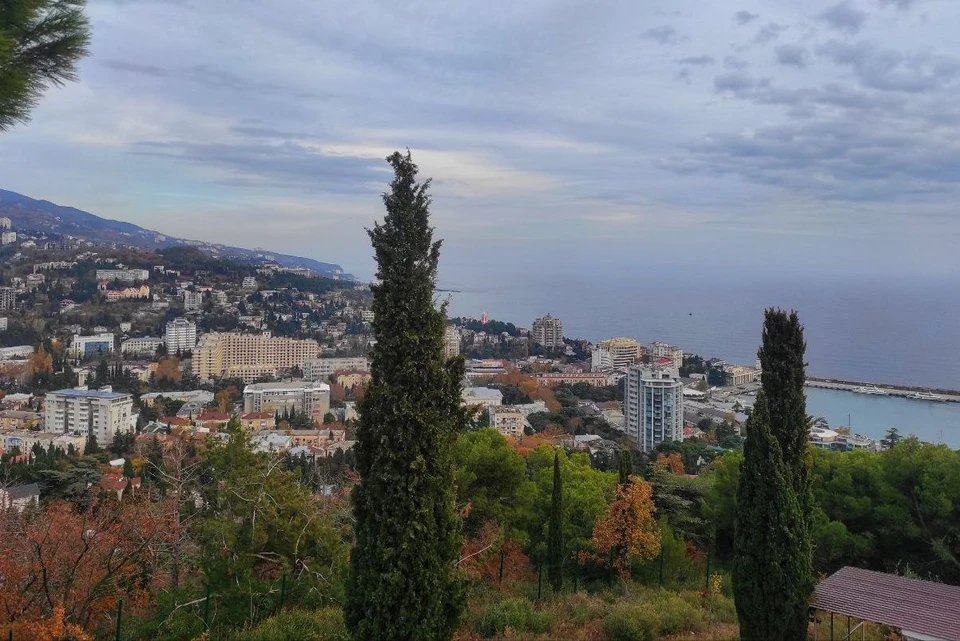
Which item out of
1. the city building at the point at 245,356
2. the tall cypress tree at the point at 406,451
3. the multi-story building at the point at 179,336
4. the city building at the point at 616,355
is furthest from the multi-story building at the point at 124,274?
the tall cypress tree at the point at 406,451

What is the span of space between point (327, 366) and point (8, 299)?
124 ft

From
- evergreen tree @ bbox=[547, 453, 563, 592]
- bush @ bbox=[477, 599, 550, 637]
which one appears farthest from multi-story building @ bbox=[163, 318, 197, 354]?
bush @ bbox=[477, 599, 550, 637]

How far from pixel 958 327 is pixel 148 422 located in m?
63.1

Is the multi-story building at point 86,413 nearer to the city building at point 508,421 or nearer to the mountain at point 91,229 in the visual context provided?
the city building at point 508,421

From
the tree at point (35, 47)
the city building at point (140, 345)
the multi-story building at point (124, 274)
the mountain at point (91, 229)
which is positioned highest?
the mountain at point (91, 229)

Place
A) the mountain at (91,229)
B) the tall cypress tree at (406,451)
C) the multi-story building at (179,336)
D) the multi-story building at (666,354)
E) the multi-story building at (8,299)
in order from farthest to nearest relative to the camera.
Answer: the mountain at (91,229), the multi-story building at (8,299), the multi-story building at (179,336), the multi-story building at (666,354), the tall cypress tree at (406,451)

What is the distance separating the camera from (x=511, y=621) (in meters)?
5.41

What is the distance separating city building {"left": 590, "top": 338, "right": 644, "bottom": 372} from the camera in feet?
196

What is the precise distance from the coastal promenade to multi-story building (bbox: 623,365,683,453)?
7.71m

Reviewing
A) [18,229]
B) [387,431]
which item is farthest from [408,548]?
[18,229]

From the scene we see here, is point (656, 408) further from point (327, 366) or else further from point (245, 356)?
point (245, 356)

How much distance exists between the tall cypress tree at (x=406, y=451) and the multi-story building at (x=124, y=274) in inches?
3254

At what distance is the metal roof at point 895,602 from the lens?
5.01m

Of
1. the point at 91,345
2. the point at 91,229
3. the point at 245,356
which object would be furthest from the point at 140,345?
the point at 91,229
